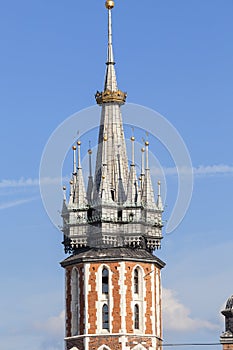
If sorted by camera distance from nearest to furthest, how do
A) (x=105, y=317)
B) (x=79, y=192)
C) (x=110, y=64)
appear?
(x=105, y=317) < (x=79, y=192) < (x=110, y=64)

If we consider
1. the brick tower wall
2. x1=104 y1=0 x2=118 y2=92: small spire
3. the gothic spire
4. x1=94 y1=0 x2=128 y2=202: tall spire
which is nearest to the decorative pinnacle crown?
x1=94 y1=0 x2=128 y2=202: tall spire

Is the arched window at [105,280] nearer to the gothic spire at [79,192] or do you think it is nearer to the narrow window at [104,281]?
the narrow window at [104,281]

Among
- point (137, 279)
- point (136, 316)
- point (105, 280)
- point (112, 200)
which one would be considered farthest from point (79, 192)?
point (136, 316)

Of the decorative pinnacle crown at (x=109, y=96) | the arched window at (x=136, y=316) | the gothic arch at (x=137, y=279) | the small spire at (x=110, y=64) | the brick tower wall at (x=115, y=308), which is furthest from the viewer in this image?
the small spire at (x=110, y=64)

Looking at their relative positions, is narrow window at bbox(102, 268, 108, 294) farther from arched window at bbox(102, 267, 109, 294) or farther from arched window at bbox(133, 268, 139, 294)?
arched window at bbox(133, 268, 139, 294)

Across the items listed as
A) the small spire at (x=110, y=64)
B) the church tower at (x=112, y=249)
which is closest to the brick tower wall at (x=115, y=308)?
the church tower at (x=112, y=249)

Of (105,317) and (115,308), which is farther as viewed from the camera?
(105,317)

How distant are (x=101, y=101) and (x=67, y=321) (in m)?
17.2

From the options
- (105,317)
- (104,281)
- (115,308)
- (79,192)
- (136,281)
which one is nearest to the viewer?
(115,308)

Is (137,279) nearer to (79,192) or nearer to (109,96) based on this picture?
(79,192)

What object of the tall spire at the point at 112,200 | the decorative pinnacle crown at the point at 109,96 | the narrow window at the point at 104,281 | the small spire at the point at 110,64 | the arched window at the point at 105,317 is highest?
the small spire at the point at 110,64

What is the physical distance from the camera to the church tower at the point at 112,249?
133 meters

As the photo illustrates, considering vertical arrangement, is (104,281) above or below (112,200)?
below

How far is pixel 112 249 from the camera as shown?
135 metres
